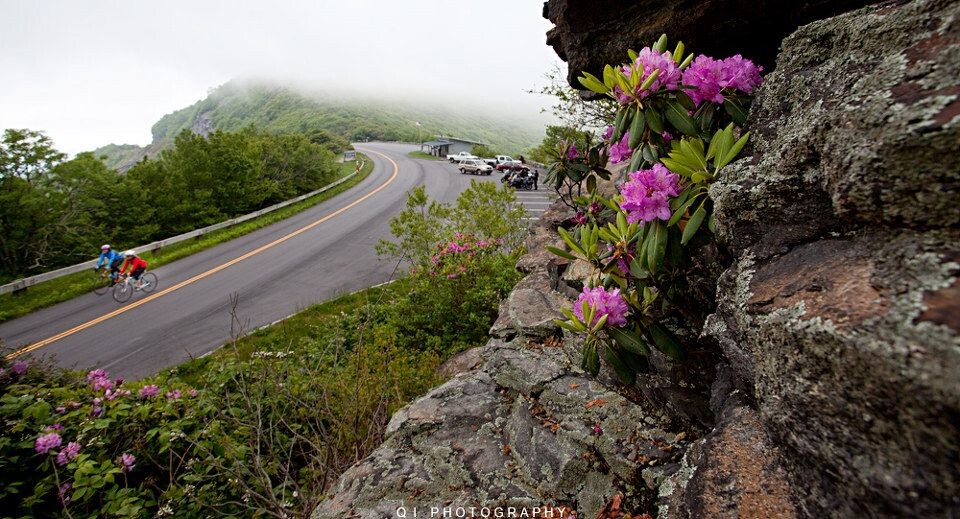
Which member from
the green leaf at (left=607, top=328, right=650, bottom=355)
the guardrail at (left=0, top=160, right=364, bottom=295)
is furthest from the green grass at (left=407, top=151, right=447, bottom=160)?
the green leaf at (left=607, top=328, right=650, bottom=355)

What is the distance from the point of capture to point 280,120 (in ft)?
309

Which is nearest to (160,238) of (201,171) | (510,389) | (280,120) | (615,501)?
(201,171)

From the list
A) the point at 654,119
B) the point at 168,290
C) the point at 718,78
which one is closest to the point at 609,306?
the point at 654,119

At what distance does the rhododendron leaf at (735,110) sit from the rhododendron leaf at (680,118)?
0.24 m

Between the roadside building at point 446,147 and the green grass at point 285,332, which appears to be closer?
the green grass at point 285,332

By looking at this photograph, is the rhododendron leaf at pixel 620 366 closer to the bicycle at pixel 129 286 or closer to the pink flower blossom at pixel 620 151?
the pink flower blossom at pixel 620 151

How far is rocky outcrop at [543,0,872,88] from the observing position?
9.40 ft

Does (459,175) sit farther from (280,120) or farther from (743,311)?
(280,120)

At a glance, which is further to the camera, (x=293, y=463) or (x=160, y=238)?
(x=160, y=238)

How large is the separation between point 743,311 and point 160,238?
22120mm

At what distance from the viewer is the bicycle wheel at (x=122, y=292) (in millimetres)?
12452

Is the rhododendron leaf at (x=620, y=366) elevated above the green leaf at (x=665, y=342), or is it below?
below

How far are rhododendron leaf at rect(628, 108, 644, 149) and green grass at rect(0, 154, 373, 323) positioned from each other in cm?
1651

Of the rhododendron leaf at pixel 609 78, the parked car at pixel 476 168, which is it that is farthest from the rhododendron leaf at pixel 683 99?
the parked car at pixel 476 168
